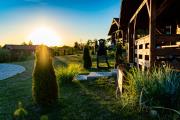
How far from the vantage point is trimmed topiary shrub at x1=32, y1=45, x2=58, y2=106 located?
244 inches

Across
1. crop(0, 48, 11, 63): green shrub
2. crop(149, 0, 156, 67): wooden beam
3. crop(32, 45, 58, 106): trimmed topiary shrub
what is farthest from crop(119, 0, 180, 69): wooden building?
crop(0, 48, 11, 63): green shrub

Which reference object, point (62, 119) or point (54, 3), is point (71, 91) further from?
point (54, 3)

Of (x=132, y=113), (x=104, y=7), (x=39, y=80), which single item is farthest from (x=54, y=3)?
(x=132, y=113)

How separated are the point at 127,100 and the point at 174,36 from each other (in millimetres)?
3555

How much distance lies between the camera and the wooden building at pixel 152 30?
7.91 metres

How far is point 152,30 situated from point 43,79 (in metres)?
3.82

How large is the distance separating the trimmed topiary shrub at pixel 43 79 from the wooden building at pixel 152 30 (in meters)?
3.34

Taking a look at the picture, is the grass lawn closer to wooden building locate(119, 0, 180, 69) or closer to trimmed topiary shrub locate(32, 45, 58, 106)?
trimmed topiary shrub locate(32, 45, 58, 106)

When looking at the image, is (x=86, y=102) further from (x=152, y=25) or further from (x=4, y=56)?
(x=4, y=56)

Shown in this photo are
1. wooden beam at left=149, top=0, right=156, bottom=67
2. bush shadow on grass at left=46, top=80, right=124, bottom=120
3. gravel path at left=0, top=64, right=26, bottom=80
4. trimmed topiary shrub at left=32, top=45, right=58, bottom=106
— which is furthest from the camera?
gravel path at left=0, top=64, right=26, bottom=80

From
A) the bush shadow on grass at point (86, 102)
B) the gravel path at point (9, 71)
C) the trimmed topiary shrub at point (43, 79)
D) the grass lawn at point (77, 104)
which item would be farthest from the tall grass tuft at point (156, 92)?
the gravel path at point (9, 71)

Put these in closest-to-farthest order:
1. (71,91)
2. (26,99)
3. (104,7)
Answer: (26,99), (71,91), (104,7)

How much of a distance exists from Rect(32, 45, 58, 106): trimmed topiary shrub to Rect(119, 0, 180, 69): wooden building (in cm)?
334

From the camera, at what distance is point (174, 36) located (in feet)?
26.5
